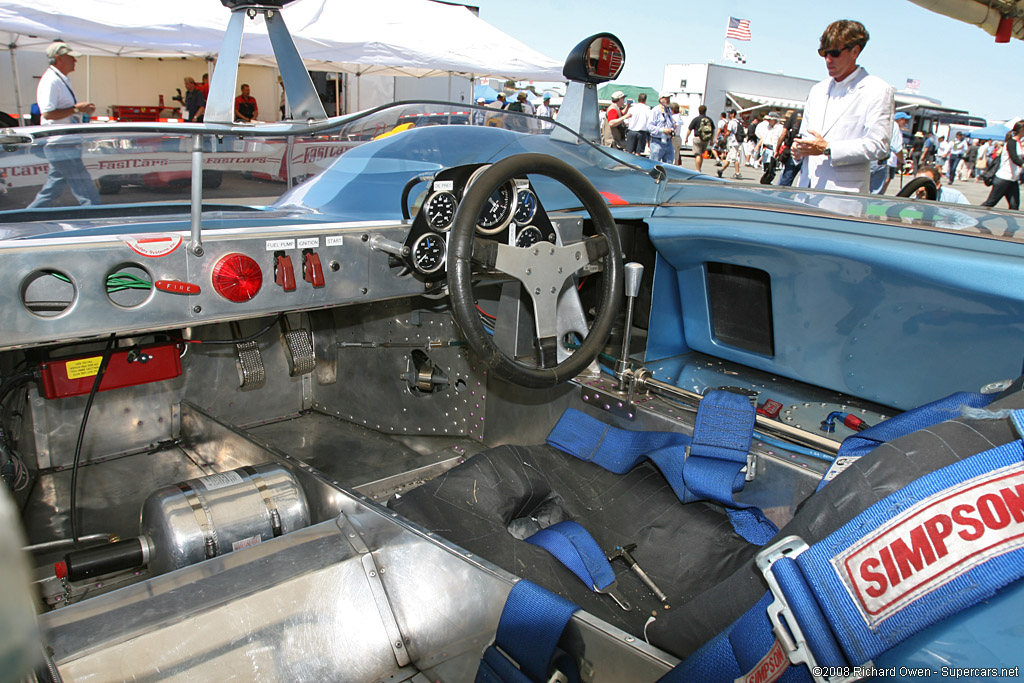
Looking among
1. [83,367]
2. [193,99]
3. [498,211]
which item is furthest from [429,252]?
[193,99]

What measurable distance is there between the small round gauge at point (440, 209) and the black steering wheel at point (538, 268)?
18 centimetres

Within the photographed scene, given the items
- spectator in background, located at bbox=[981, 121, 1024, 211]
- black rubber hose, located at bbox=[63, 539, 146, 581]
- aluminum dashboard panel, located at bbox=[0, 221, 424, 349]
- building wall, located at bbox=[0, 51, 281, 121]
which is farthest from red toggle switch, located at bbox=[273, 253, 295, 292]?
building wall, located at bbox=[0, 51, 281, 121]

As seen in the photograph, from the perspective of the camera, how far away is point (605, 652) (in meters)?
1.32

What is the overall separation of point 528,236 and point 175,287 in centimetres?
91

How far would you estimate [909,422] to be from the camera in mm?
1387

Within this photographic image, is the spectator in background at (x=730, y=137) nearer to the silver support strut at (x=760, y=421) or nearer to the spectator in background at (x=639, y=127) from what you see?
the spectator in background at (x=639, y=127)

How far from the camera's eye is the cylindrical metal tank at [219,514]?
66.2 inches

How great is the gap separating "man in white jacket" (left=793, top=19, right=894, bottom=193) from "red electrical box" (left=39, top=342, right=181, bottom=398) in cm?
267

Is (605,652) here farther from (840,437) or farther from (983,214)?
(983,214)

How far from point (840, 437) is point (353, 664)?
136 cm

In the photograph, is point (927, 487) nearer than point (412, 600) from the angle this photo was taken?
Yes

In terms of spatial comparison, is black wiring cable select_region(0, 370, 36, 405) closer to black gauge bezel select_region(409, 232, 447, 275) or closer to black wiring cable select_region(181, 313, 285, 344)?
black wiring cable select_region(181, 313, 285, 344)

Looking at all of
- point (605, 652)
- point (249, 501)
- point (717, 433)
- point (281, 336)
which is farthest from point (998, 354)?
point (281, 336)

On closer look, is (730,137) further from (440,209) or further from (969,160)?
(440,209)
